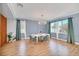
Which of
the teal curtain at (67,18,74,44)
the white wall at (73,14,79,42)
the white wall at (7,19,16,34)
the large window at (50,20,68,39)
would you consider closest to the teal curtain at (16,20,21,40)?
the white wall at (7,19,16,34)

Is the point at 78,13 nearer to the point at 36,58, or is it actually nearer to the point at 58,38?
the point at 58,38

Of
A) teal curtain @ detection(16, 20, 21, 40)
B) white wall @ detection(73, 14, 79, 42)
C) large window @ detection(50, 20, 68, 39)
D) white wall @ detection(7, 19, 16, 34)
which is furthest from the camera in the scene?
teal curtain @ detection(16, 20, 21, 40)

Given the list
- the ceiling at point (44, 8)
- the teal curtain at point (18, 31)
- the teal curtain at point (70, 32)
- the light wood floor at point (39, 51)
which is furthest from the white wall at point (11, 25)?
the teal curtain at point (70, 32)

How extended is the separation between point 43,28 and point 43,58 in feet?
15.6

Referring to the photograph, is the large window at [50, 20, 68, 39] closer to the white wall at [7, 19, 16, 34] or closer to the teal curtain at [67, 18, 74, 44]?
the teal curtain at [67, 18, 74, 44]

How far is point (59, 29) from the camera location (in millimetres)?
7469

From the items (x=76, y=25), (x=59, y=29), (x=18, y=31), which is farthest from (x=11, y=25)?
(x=76, y=25)

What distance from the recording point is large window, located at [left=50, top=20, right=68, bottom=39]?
7074 mm

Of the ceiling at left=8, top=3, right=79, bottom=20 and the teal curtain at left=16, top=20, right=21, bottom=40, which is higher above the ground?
the ceiling at left=8, top=3, right=79, bottom=20

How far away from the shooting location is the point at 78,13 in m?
5.96

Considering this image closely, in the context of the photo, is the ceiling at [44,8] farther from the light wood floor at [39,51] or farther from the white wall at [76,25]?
the light wood floor at [39,51]

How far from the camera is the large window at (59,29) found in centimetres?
707

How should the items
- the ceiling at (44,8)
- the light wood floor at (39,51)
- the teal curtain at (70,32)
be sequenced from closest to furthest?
the ceiling at (44,8) < the light wood floor at (39,51) < the teal curtain at (70,32)

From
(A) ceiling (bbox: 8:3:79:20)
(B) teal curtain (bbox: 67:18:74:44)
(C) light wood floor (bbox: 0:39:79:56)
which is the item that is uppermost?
(A) ceiling (bbox: 8:3:79:20)
